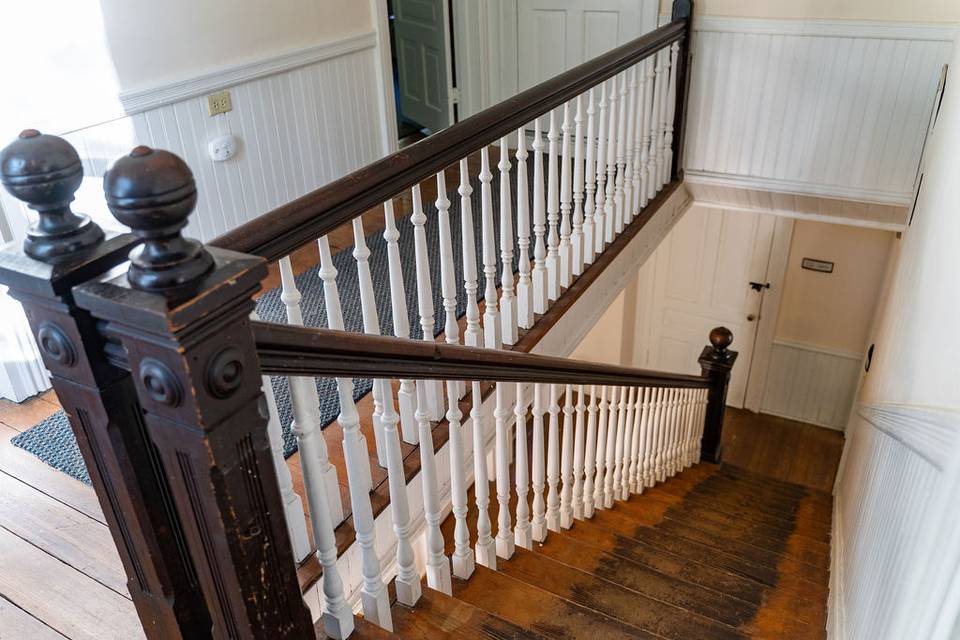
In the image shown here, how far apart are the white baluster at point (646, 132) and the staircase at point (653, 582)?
157 centimetres

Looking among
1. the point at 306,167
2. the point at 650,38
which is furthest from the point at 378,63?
the point at 650,38

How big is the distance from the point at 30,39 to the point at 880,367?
388 cm

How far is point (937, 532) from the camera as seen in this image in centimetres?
112

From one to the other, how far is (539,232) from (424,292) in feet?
2.58

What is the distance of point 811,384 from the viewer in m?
5.97

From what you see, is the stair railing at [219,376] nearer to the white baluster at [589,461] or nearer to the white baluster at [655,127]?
the white baluster at [589,461]

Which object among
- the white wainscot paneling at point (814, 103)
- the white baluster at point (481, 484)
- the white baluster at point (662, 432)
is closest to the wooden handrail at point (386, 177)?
the white baluster at point (481, 484)

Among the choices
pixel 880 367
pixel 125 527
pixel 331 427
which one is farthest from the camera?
pixel 880 367

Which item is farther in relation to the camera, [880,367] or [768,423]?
[768,423]

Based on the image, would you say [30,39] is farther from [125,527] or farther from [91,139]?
[125,527]

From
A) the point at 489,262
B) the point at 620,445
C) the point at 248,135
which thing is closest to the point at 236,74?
the point at 248,135

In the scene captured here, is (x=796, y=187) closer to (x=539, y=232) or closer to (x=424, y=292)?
(x=539, y=232)

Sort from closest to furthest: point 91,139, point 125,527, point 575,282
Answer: point 125,527 → point 91,139 → point 575,282

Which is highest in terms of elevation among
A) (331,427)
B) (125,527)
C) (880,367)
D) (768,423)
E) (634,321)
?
(125,527)
